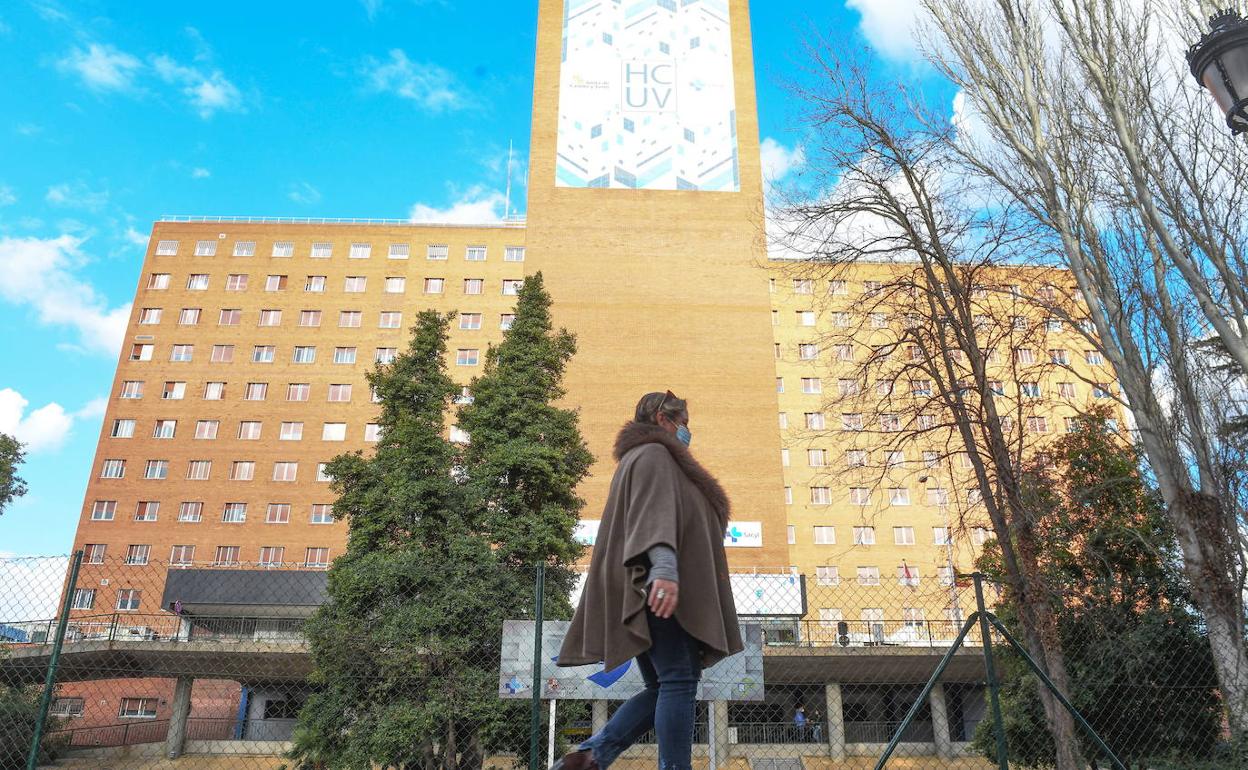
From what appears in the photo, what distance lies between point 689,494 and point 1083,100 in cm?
1055

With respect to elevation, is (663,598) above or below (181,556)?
below

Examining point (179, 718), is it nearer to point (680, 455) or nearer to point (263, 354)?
point (263, 354)

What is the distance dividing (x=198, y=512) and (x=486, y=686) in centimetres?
3921

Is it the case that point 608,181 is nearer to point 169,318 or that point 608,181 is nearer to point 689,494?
point 169,318

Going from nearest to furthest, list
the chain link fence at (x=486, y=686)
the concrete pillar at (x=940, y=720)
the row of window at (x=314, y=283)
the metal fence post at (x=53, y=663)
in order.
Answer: the metal fence post at (x=53, y=663)
the chain link fence at (x=486, y=686)
the concrete pillar at (x=940, y=720)
the row of window at (x=314, y=283)

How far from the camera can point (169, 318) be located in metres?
52.3

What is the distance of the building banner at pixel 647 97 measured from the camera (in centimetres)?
4850

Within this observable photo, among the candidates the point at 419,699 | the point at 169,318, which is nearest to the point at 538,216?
the point at 169,318

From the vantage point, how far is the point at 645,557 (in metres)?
3.32

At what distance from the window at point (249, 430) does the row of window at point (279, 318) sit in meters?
6.45

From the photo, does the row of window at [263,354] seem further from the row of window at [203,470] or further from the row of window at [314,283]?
the row of window at [203,470]

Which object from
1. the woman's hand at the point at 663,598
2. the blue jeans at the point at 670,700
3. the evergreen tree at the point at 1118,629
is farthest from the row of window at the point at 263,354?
the woman's hand at the point at 663,598

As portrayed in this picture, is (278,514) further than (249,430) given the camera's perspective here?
No

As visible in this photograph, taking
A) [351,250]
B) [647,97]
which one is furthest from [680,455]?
[351,250]
